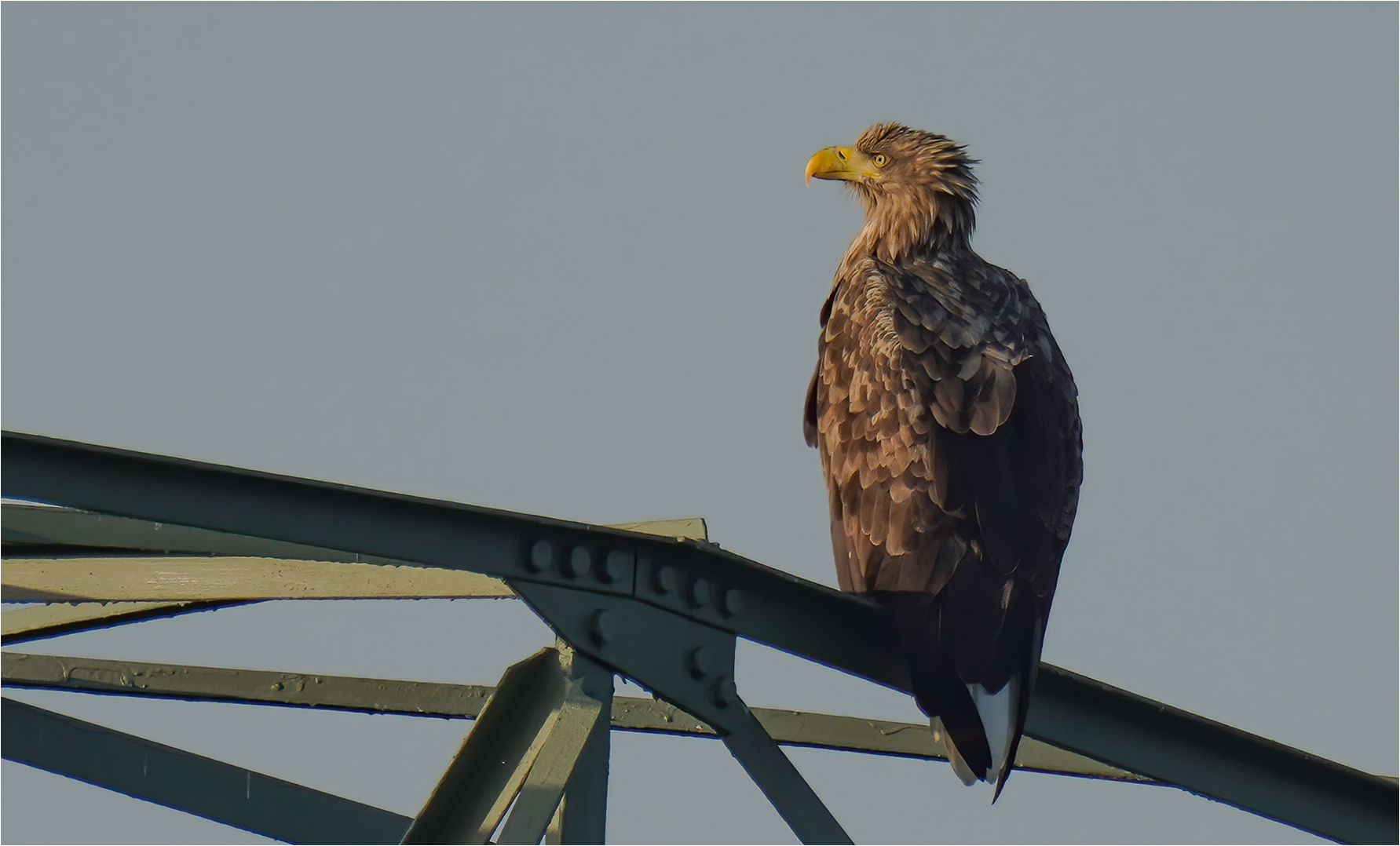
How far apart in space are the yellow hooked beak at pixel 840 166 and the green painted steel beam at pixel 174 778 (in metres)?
4.28

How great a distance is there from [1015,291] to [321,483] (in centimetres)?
386

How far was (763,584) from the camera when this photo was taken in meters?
4.38

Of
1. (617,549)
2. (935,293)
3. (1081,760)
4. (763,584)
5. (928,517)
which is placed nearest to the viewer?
(617,549)

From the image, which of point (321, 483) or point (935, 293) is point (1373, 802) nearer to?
point (935, 293)

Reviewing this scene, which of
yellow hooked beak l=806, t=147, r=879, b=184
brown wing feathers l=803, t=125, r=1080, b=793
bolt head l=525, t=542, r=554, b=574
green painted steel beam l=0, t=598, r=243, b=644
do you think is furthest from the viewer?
yellow hooked beak l=806, t=147, r=879, b=184

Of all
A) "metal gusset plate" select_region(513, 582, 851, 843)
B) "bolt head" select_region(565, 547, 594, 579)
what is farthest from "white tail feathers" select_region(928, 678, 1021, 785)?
"bolt head" select_region(565, 547, 594, 579)

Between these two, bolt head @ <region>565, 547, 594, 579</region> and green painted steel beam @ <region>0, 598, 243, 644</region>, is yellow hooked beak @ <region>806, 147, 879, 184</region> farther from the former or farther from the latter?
bolt head @ <region>565, 547, 594, 579</region>

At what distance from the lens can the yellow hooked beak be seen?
8297 millimetres

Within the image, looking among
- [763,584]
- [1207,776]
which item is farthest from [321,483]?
[1207,776]

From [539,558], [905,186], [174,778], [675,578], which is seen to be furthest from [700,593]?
[905,186]

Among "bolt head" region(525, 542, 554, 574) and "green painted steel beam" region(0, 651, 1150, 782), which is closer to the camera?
"bolt head" region(525, 542, 554, 574)

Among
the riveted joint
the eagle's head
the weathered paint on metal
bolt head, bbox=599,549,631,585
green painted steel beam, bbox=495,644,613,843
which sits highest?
the eagle's head

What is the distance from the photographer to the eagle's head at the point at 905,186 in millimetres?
7742

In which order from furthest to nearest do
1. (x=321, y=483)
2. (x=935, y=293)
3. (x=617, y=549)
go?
(x=935, y=293) → (x=617, y=549) → (x=321, y=483)
